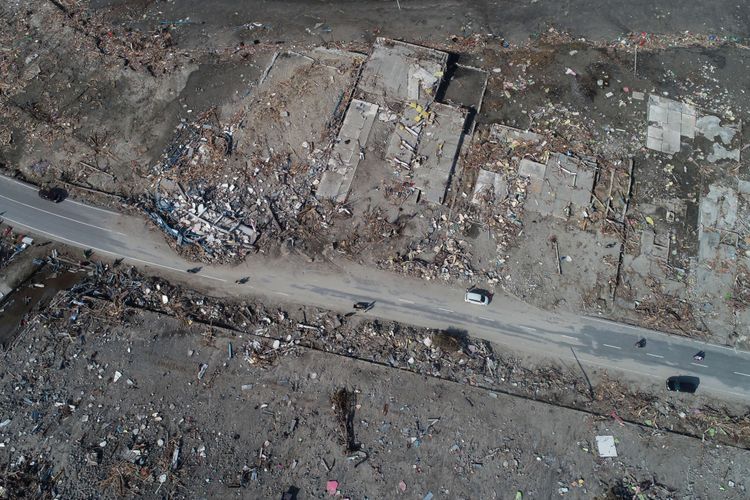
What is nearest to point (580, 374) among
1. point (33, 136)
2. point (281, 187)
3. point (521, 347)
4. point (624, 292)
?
point (521, 347)

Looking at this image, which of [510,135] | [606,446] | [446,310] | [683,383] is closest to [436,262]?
[446,310]

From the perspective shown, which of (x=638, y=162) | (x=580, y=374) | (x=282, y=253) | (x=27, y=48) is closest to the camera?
(x=580, y=374)

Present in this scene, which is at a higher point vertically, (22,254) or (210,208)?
(210,208)

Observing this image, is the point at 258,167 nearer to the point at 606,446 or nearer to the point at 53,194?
the point at 53,194

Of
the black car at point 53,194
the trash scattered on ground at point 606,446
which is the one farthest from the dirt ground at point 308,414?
the black car at point 53,194

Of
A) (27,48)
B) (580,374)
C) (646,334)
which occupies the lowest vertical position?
(580,374)

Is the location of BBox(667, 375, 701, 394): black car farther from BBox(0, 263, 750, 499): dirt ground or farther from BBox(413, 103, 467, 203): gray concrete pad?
BBox(413, 103, 467, 203): gray concrete pad

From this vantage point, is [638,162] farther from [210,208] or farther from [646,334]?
[210,208]
